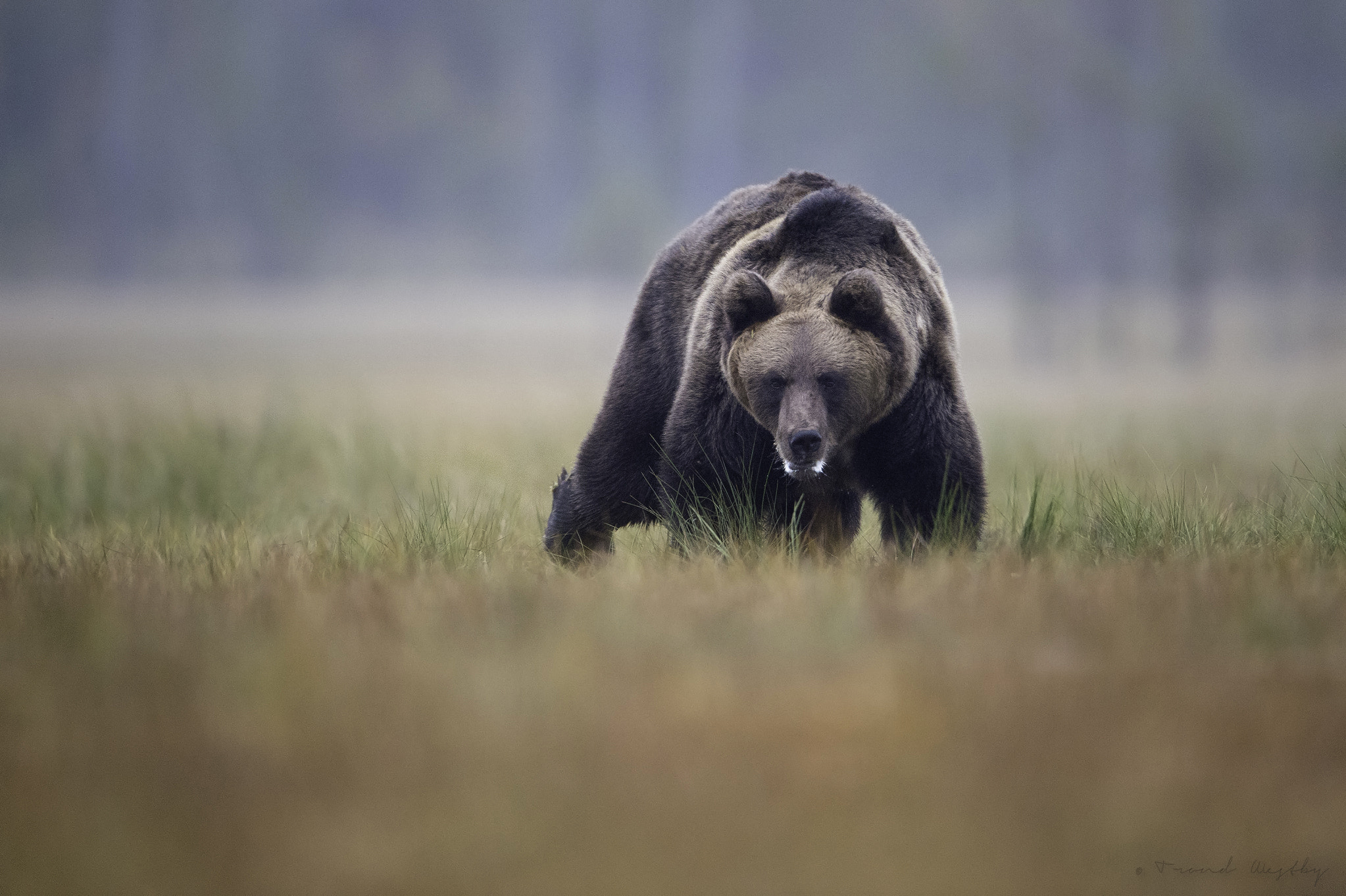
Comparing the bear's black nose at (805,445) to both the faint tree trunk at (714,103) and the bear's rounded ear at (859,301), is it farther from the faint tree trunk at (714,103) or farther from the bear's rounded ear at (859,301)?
the faint tree trunk at (714,103)

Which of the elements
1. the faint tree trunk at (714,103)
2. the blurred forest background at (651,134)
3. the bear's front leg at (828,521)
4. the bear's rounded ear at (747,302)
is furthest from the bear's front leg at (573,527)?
the faint tree trunk at (714,103)

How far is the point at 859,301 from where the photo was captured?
4676mm

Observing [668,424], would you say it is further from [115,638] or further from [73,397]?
[73,397]

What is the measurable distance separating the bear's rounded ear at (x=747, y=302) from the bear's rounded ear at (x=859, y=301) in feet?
0.84

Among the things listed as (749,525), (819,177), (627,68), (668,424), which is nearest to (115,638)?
(749,525)

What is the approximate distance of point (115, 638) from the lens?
3.09m

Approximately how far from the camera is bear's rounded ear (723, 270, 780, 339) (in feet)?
15.6

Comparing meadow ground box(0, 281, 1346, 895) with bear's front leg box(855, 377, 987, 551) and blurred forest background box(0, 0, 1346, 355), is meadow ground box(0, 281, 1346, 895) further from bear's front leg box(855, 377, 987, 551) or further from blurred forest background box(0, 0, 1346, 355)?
blurred forest background box(0, 0, 1346, 355)

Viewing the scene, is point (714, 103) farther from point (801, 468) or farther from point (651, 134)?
point (801, 468)

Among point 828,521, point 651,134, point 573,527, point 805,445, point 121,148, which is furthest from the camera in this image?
point 651,134

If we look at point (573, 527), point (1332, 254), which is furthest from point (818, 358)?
point (1332, 254)

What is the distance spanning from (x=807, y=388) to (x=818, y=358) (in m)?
0.14

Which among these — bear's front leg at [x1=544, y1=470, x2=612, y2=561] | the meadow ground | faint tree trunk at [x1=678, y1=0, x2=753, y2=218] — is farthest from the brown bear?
faint tree trunk at [x1=678, y1=0, x2=753, y2=218]

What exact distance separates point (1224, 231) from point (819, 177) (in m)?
52.5
